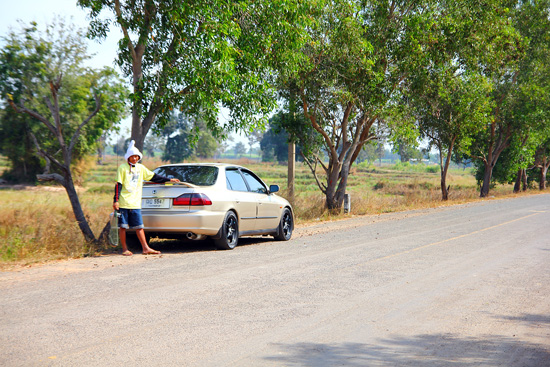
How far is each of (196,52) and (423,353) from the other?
8.36 metres

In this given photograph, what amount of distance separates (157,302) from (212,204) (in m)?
4.01

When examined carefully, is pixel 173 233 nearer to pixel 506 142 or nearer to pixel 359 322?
pixel 359 322

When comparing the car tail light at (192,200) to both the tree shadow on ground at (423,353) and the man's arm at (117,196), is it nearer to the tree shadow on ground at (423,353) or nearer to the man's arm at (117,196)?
the man's arm at (117,196)

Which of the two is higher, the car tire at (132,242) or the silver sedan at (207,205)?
the silver sedan at (207,205)

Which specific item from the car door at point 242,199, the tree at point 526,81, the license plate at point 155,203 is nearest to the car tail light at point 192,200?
the license plate at point 155,203

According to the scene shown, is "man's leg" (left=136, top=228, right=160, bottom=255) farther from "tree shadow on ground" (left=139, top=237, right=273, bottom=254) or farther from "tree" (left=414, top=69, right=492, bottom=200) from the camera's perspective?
"tree" (left=414, top=69, right=492, bottom=200)

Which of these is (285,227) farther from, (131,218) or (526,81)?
(526,81)

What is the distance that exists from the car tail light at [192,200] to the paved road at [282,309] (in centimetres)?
96

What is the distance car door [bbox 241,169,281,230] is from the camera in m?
11.8

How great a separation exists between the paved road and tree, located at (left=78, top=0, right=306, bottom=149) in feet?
10.8

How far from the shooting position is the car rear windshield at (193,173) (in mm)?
10703

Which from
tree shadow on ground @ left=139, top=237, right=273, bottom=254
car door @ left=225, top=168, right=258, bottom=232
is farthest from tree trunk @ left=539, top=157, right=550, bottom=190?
car door @ left=225, top=168, right=258, bottom=232

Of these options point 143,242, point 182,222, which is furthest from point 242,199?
point 143,242

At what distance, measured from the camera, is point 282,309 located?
19.8 ft
